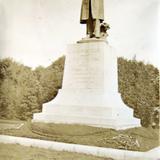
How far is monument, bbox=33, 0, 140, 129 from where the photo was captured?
8.73ft

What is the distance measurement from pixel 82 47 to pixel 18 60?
55 centimetres

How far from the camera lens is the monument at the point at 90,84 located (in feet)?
8.73

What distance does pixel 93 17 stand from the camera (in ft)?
9.68

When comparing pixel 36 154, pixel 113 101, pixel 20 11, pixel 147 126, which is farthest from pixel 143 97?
pixel 20 11

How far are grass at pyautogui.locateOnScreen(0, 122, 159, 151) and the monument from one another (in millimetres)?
85

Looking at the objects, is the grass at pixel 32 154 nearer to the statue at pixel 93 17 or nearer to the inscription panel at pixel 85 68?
the inscription panel at pixel 85 68

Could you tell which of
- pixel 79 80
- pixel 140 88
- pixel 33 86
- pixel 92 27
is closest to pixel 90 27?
pixel 92 27

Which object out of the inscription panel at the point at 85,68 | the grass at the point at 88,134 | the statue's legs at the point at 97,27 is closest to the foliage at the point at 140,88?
the grass at the point at 88,134

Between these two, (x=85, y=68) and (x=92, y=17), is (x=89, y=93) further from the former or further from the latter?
(x=92, y=17)

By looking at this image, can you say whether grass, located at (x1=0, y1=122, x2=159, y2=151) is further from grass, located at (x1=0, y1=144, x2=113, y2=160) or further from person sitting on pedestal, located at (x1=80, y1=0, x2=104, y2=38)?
person sitting on pedestal, located at (x1=80, y1=0, x2=104, y2=38)

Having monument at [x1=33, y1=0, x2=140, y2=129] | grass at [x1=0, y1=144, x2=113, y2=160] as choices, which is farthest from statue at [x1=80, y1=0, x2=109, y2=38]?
grass at [x1=0, y1=144, x2=113, y2=160]

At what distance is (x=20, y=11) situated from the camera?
281 cm

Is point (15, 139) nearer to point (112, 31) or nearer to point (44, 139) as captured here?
point (44, 139)

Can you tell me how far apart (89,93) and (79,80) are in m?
0.16
